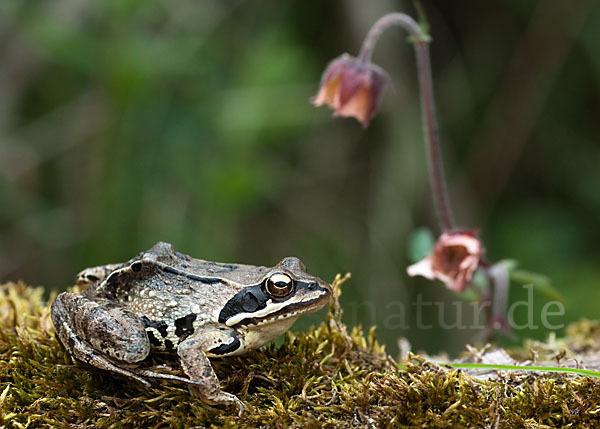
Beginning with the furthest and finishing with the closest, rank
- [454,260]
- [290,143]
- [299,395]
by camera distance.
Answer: [290,143] → [454,260] → [299,395]

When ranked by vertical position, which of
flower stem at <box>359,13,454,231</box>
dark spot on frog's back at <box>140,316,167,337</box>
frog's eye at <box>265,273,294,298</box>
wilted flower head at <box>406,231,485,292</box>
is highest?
flower stem at <box>359,13,454,231</box>

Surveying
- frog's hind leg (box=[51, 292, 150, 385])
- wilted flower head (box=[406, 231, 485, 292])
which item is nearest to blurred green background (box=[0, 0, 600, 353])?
wilted flower head (box=[406, 231, 485, 292])

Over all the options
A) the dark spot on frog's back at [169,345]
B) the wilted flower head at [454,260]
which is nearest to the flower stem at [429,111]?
the wilted flower head at [454,260]

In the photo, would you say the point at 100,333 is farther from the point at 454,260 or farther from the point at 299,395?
the point at 454,260

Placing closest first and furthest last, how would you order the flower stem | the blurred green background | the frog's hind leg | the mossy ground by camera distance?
1. the mossy ground
2. the frog's hind leg
3. the flower stem
4. the blurred green background

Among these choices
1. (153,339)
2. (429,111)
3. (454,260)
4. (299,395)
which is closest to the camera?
(299,395)

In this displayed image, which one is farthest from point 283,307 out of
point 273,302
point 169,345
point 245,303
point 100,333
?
point 100,333

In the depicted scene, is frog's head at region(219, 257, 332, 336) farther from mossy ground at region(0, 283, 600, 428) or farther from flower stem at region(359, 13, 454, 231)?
flower stem at region(359, 13, 454, 231)

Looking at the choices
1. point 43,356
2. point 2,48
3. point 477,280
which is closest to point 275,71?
point 2,48
